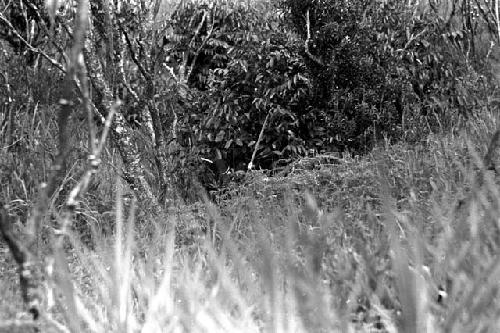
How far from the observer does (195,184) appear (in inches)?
212

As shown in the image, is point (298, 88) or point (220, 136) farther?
point (220, 136)

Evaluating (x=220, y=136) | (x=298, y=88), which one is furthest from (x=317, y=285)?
(x=220, y=136)

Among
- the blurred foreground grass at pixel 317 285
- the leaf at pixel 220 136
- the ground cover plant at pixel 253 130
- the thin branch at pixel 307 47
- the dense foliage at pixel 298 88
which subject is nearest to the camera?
the blurred foreground grass at pixel 317 285

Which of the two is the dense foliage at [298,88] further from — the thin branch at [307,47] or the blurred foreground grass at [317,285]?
the blurred foreground grass at [317,285]

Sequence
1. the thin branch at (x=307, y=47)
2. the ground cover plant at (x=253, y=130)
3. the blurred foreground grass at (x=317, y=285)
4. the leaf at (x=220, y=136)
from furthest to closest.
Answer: the leaf at (x=220, y=136)
the thin branch at (x=307, y=47)
the ground cover plant at (x=253, y=130)
the blurred foreground grass at (x=317, y=285)

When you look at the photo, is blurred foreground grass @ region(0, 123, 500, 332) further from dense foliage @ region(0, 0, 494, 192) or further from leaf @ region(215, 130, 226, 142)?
leaf @ region(215, 130, 226, 142)

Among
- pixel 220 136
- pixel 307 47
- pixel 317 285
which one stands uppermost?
pixel 307 47

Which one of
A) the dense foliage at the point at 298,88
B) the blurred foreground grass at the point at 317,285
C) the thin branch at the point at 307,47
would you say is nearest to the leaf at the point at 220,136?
the dense foliage at the point at 298,88

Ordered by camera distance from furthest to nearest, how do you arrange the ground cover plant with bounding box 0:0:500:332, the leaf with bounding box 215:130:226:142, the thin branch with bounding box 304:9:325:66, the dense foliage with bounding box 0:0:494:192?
the leaf with bounding box 215:130:226:142
the thin branch with bounding box 304:9:325:66
the dense foliage with bounding box 0:0:494:192
the ground cover plant with bounding box 0:0:500:332

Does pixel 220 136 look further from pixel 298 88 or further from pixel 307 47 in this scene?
pixel 307 47

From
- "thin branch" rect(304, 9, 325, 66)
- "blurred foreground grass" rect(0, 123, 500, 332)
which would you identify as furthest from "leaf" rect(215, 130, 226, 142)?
"blurred foreground grass" rect(0, 123, 500, 332)

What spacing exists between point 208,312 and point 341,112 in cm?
432

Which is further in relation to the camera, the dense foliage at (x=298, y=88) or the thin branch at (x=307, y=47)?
the thin branch at (x=307, y=47)

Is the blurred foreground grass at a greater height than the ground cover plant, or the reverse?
the ground cover plant
